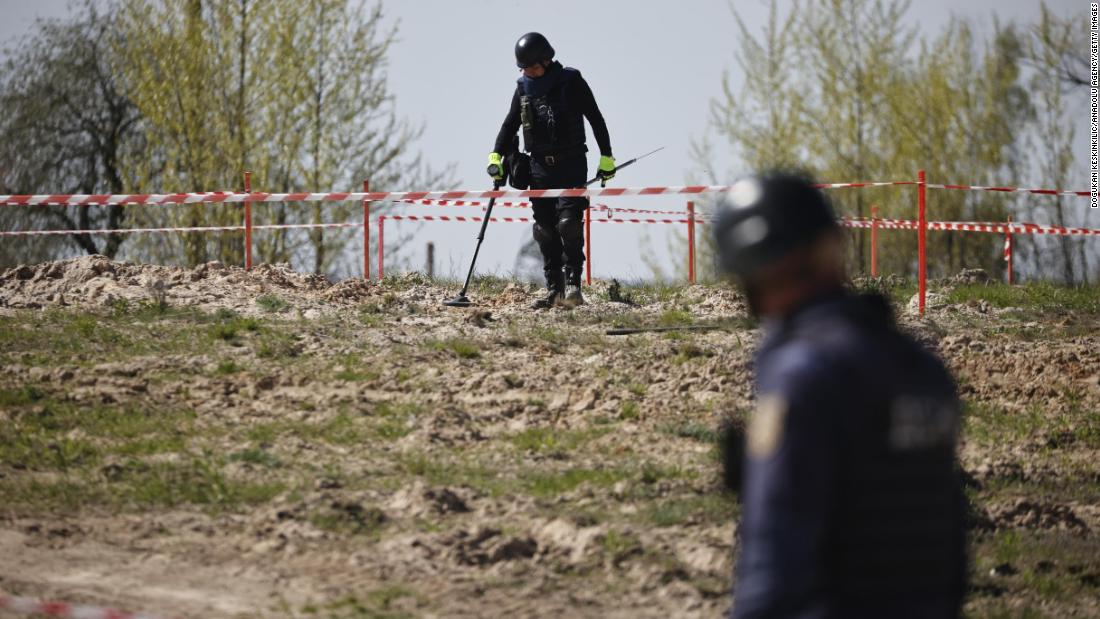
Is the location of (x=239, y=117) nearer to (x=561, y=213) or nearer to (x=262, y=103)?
(x=262, y=103)

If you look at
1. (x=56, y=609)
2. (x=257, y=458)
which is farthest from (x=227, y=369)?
(x=56, y=609)

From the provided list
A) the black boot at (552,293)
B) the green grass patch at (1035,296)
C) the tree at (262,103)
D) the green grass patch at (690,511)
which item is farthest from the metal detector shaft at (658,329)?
the tree at (262,103)

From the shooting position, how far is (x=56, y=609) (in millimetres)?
5746

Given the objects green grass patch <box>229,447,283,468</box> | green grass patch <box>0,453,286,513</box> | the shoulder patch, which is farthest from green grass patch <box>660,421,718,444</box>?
the shoulder patch

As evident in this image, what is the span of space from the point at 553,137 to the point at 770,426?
10.7 metres

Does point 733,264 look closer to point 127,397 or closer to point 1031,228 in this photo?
point 127,397

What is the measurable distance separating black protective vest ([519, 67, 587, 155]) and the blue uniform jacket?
34.2 ft

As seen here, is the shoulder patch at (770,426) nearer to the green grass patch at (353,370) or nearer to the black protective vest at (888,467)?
the black protective vest at (888,467)

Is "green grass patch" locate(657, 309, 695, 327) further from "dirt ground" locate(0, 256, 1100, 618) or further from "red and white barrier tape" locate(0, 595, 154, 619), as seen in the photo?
"red and white barrier tape" locate(0, 595, 154, 619)

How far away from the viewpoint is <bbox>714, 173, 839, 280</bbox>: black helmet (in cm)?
292

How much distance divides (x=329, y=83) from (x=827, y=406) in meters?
31.7

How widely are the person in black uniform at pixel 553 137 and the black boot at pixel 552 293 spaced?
0.28 m

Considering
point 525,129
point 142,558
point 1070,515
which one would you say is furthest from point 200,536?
point 525,129

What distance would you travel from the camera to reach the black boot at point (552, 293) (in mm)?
14094
